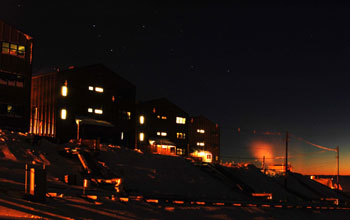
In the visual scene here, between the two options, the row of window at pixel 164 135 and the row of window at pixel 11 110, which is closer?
the row of window at pixel 11 110

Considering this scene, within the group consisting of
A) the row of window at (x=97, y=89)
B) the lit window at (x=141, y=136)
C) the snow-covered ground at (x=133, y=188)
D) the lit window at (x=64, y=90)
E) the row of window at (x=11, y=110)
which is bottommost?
the snow-covered ground at (x=133, y=188)

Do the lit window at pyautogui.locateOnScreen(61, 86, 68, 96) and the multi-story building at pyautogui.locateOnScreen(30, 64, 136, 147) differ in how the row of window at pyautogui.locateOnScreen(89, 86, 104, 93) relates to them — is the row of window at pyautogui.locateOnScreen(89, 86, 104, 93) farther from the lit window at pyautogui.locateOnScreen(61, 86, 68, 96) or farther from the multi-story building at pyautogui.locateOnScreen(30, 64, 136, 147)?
the lit window at pyautogui.locateOnScreen(61, 86, 68, 96)

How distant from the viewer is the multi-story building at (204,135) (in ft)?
245

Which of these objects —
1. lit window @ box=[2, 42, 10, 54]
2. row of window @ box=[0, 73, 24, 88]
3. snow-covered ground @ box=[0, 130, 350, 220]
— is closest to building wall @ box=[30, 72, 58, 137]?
row of window @ box=[0, 73, 24, 88]

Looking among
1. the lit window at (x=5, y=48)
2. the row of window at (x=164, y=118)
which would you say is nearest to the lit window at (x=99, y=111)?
the row of window at (x=164, y=118)

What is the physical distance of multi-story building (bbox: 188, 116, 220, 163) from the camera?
2945 inches

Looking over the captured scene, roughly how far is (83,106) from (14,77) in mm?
9966

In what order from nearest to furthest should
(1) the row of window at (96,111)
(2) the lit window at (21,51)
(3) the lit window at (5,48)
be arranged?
(3) the lit window at (5,48), (2) the lit window at (21,51), (1) the row of window at (96,111)

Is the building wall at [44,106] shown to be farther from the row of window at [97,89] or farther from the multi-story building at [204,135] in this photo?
the multi-story building at [204,135]

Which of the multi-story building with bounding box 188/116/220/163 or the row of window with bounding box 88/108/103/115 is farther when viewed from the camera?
the multi-story building with bounding box 188/116/220/163

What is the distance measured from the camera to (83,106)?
1928 inches

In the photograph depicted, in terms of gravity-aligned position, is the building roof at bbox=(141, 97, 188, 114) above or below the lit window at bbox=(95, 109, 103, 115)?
above

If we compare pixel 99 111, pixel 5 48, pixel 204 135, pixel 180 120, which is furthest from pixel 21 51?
pixel 204 135

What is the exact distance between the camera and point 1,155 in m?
30.4
